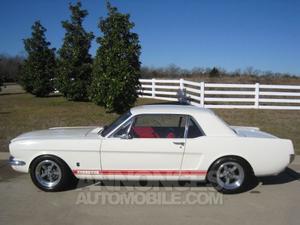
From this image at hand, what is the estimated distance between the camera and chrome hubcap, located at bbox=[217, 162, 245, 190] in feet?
18.0

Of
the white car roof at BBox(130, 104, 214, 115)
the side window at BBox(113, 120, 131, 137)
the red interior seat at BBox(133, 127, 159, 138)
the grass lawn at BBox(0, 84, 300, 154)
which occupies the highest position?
the white car roof at BBox(130, 104, 214, 115)

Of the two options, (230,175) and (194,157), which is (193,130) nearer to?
(194,157)

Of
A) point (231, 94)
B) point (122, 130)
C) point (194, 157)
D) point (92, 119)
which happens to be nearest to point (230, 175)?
point (194, 157)

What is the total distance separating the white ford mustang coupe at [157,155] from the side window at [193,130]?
0.02 meters

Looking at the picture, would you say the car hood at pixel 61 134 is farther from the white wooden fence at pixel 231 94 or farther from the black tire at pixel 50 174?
the white wooden fence at pixel 231 94

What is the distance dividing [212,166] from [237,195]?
60 cm

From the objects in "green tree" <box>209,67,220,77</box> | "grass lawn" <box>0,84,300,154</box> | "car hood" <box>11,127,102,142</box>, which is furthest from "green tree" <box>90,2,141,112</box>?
"green tree" <box>209,67,220,77</box>

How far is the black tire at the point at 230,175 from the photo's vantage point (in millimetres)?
5473

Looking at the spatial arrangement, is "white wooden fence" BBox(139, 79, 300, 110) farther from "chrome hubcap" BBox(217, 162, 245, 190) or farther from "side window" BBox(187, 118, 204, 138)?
"chrome hubcap" BBox(217, 162, 245, 190)

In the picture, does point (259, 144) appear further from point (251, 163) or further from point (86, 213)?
point (86, 213)

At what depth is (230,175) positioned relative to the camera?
555cm

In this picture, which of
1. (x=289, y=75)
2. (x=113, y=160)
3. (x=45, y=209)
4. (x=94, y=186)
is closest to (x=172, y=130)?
(x=113, y=160)

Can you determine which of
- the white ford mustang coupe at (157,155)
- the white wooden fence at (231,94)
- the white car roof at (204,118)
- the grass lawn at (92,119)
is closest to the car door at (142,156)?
the white ford mustang coupe at (157,155)

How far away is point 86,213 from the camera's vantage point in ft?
15.3
